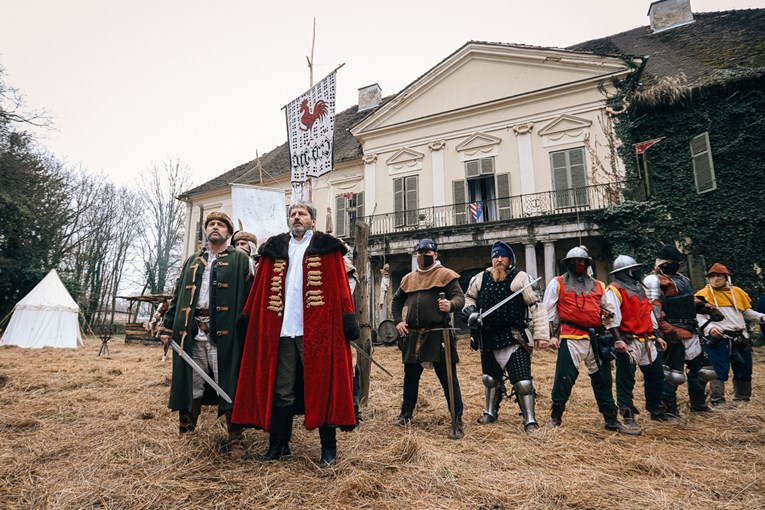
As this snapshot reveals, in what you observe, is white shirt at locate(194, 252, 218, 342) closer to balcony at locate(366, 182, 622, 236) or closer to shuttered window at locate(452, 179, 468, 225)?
balcony at locate(366, 182, 622, 236)

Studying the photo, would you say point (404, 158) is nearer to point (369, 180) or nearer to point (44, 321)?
point (369, 180)

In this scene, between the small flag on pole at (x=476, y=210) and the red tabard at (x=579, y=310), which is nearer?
the red tabard at (x=579, y=310)

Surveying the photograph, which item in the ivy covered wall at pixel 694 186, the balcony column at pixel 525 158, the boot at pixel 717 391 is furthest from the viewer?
the balcony column at pixel 525 158

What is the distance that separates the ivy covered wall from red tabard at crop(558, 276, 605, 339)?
9511 millimetres

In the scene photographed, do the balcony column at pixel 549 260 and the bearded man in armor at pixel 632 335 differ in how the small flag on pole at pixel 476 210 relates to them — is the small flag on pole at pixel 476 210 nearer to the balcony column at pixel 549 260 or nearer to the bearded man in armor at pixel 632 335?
the balcony column at pixel 549 260

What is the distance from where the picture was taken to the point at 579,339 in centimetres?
418

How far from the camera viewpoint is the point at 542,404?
530cm

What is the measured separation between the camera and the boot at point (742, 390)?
5.42 m

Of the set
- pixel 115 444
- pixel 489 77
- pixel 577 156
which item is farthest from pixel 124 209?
pixel 115 444

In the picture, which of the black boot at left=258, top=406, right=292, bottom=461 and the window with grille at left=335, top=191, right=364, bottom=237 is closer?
the black boot at left=258, top=406, right=292, bottom=461

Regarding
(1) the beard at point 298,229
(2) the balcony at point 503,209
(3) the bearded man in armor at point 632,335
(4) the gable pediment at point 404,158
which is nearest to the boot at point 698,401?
(3) the bearded man in armor at point 632,335

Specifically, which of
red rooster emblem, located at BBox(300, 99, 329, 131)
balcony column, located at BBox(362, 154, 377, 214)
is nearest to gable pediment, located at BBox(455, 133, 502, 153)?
balcony column, located at BBox(362, 154, 377, 214)

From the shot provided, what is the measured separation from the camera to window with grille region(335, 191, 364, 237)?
18172mm

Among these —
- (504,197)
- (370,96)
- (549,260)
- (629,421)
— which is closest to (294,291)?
(629,421)
